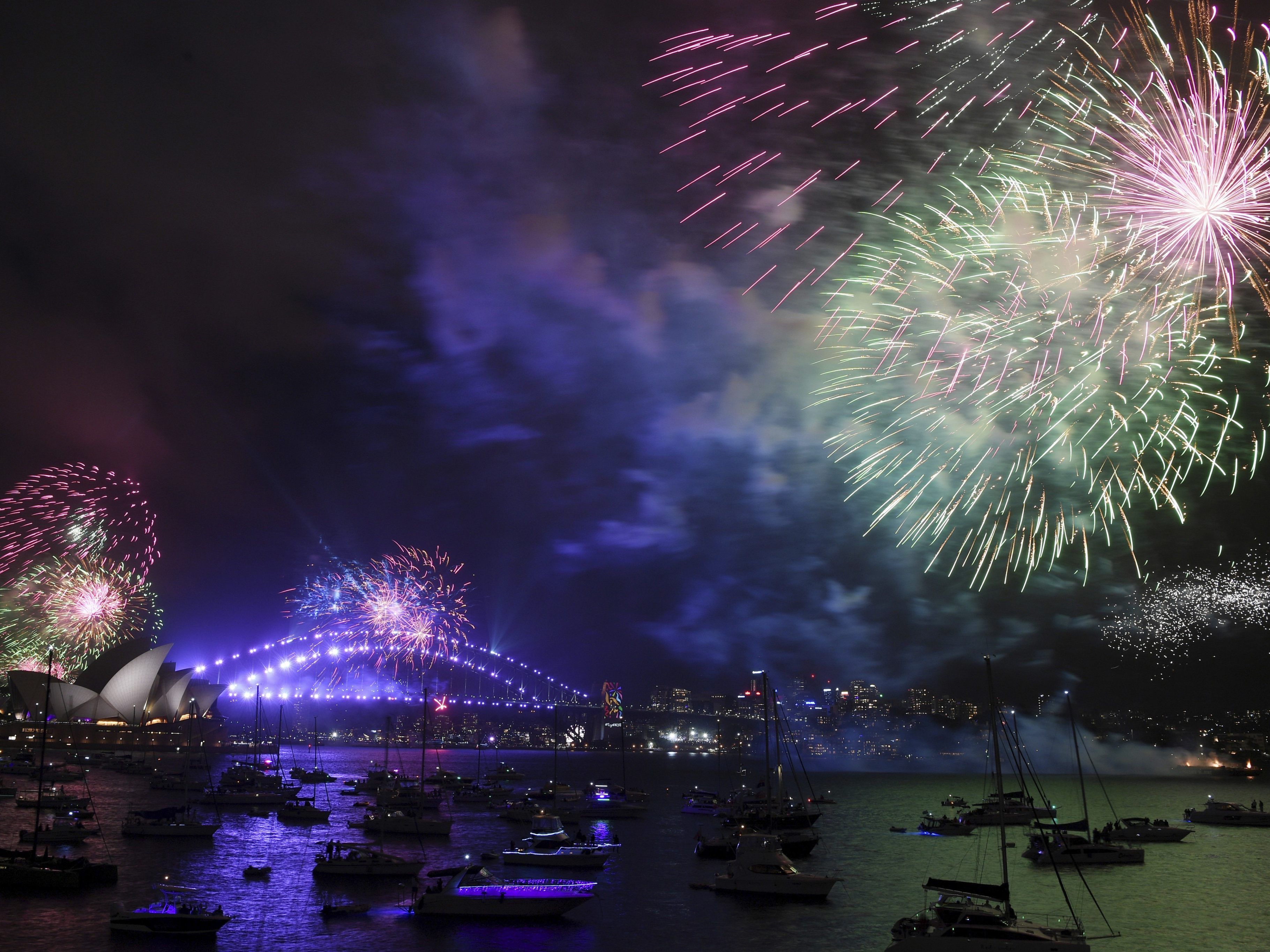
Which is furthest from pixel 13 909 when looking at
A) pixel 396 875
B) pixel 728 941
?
pixel 728 941

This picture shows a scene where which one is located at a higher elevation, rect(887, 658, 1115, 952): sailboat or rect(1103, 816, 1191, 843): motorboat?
rect(887, 658, 1115, 952): sailboat

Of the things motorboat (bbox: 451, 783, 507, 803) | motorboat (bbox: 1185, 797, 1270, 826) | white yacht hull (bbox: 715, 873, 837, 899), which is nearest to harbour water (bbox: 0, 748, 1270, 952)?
white yacht hull (bbox: 715, 873, 837, 899)

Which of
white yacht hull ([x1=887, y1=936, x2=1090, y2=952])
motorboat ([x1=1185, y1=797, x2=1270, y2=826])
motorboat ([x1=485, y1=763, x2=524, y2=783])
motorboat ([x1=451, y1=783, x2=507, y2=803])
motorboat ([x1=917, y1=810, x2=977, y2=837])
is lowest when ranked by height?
motorboat ([x1=1185, y1=797, x2=1270, y2=826])

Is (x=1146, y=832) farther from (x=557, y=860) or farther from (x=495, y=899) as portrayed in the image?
(x=495, y=899)

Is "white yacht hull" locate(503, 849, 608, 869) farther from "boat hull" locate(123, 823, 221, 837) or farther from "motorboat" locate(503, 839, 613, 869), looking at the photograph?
"boat hull" locate(123, 823, 221, 837)

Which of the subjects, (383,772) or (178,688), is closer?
(383,772)

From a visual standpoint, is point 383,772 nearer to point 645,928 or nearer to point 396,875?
point 396,875

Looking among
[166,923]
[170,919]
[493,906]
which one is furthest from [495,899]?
[166,923]
